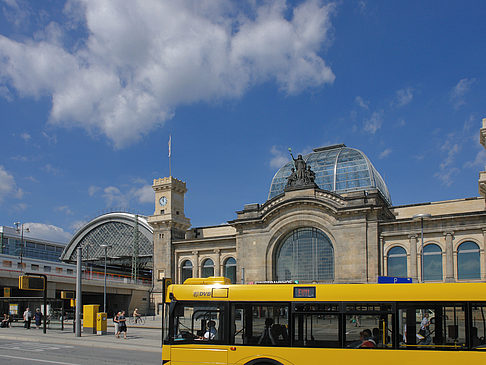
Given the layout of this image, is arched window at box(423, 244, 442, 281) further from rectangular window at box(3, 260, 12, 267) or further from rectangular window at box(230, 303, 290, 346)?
rectangular window at box(3, 260, 12, 267)

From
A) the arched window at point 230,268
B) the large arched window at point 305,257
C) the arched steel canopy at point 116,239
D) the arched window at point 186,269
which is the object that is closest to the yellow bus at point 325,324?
the large arched window at point 305,257

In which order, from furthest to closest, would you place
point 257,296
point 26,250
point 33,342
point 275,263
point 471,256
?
1. point 26,250
2. point 275,263
3. point 471,256
4. point 33,342
5. point 257,296

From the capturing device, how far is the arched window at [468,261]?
43500 mm

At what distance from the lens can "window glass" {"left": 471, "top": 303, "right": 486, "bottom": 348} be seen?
11117mm

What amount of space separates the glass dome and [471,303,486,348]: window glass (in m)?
48.9

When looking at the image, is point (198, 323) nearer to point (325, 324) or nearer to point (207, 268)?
point (325, 324)

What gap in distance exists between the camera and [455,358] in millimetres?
11242

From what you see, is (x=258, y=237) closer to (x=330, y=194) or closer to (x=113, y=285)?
(x=330, y=194)

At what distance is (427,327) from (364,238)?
36886 millimetres

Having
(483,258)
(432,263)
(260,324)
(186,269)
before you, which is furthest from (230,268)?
(260,324)

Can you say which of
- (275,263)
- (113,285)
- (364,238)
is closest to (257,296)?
(364,238)

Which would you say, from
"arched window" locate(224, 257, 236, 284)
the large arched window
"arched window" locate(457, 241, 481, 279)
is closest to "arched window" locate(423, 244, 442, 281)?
"arched window" locate(457, 241, 481, 279)

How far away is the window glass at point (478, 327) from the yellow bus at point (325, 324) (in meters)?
0.02

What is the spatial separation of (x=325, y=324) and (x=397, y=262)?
1475 inches
